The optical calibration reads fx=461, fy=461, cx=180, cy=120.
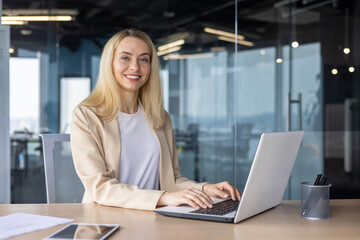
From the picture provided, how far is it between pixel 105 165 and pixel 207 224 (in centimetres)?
67

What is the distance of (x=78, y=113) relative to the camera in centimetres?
199

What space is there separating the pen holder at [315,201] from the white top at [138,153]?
81 cm

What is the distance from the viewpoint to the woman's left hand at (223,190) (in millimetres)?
1833

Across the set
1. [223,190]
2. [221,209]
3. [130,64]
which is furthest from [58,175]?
[221,209]

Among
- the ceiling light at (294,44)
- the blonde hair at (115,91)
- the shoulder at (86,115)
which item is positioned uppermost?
the ceiling light at (294,44)

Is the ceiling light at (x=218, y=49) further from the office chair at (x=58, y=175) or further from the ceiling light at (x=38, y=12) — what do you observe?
the office chair at (x=58, y=175)

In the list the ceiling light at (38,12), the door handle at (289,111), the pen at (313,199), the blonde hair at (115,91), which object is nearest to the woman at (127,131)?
the blonde hair at (115,91)

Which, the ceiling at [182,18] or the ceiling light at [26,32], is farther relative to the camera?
the ceiling at [182,18]

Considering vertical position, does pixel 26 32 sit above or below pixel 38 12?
below

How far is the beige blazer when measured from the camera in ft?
5.63

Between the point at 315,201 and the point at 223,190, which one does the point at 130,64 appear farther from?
the point at 315,201

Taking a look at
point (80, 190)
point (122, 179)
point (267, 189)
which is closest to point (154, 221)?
point (267, 189)

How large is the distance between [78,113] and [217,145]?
9.99 feet

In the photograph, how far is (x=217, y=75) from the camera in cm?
487
